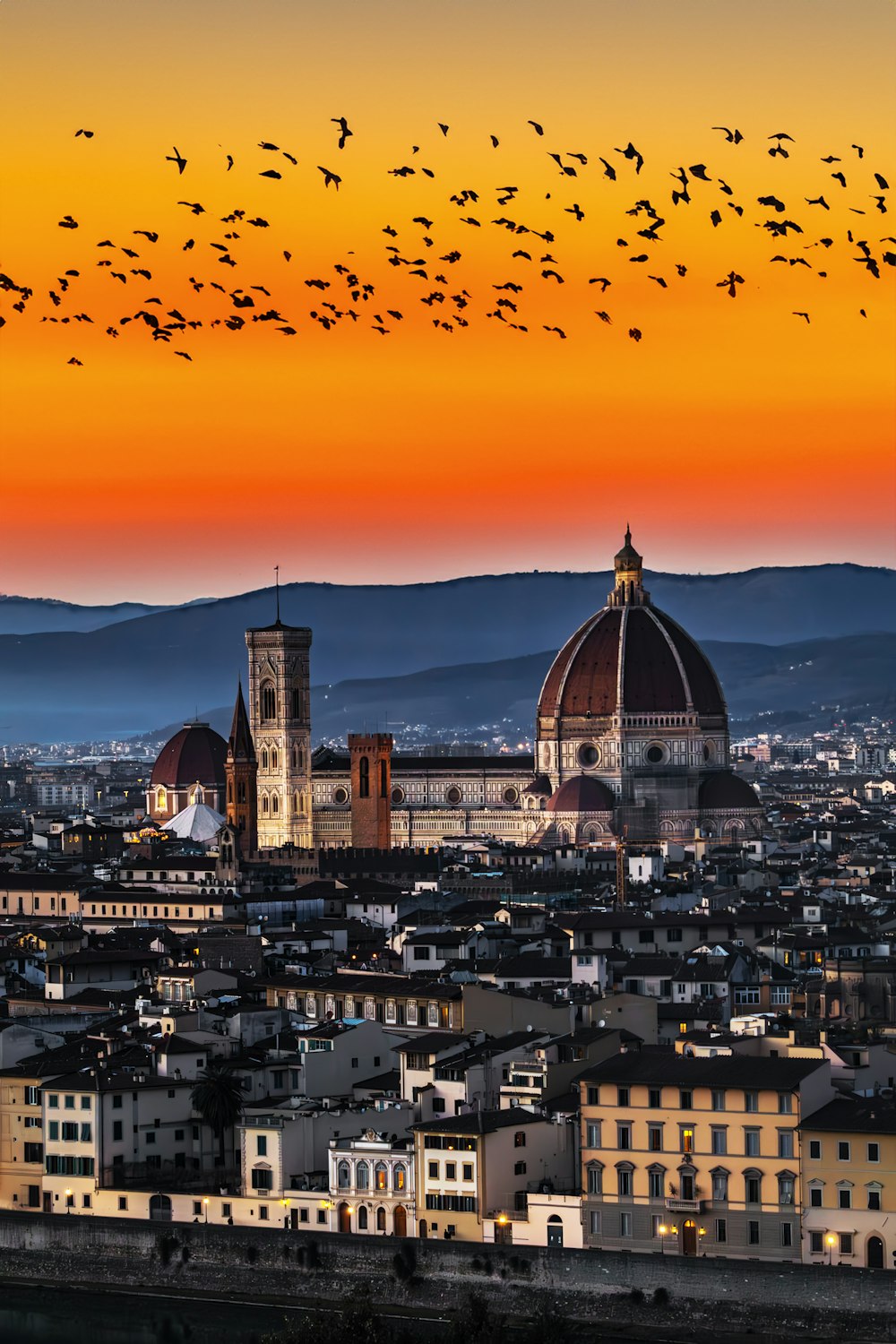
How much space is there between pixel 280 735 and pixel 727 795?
1752 cm

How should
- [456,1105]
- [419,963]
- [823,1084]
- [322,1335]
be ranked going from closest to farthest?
[322,1335], [823,1084], [456,1105], [419,963]

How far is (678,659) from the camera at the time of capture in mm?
136125

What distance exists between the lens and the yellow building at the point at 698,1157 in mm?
44844

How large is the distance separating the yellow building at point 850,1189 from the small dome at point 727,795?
286 ft

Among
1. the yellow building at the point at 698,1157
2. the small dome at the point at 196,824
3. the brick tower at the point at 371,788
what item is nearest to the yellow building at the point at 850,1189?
the yellow building at the point at 698,1157

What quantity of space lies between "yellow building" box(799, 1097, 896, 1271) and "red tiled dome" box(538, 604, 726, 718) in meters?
90.6

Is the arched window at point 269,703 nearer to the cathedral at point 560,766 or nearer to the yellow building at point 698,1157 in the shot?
the cathedral at point 560,766

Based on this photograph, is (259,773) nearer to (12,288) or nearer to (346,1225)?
(346,1225)

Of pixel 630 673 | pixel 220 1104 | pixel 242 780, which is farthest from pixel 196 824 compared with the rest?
pixel 220 1104

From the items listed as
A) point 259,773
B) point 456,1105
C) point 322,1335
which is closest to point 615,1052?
point 456,1105

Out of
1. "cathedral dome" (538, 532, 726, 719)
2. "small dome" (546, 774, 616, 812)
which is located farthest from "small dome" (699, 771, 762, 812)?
"cathedral dome" (538, 532, 726, 719)

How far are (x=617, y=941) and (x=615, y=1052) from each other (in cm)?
2018

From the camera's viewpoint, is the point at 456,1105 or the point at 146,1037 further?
the point at 146,1037

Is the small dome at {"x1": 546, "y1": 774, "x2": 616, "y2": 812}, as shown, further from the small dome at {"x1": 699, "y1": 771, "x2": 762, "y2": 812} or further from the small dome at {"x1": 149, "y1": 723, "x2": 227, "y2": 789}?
the small dome at {"x1": 149, "y1": 723, "x2": 227, "y2": 789}
